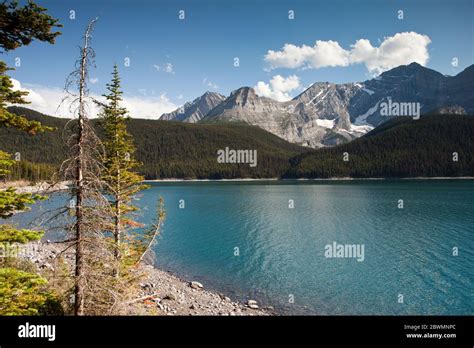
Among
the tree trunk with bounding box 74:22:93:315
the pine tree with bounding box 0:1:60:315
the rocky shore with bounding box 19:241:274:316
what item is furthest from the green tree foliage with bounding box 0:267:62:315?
the rocky shore with bounding box 19:241:274:316

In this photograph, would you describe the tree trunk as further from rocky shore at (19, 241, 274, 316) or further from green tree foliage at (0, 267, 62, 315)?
rocky shore at (19, 241, 274, 316)

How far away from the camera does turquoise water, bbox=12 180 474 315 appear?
97.7 feet

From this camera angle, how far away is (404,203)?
310ft

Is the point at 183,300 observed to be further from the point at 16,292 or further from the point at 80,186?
the point at 80,186

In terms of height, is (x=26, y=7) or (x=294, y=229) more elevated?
(x=26, y=7)

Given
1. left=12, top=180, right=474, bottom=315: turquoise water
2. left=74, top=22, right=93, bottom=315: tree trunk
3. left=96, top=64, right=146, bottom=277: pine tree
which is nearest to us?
left=74, top=22, right=93, bottom=315: tree trunk

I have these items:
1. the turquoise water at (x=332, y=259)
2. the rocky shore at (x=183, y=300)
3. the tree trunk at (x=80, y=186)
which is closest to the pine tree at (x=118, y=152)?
the rocky shore at (x=183, y=300)

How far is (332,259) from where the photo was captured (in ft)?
143

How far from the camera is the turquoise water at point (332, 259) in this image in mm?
29766

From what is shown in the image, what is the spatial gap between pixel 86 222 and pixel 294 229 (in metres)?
55.7

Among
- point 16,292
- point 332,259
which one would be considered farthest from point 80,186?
point 332,259

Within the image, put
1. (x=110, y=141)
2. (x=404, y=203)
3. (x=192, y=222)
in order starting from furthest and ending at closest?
1. (x=404, y=203)
2. (x=192, y=222)
3. (x=110, y=141)
